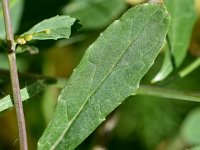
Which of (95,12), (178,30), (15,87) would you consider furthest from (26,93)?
(95,12)

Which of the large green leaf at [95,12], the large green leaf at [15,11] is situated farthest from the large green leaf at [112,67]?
the large green leaf at [95,12]

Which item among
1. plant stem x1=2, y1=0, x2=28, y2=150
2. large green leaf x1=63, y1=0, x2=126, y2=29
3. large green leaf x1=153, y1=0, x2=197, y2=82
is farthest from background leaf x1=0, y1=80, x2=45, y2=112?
large green leaf x1=63, y1=0, x2=126, y2=29

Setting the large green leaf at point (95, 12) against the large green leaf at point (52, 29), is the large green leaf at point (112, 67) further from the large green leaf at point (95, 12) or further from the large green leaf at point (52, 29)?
the large green leaf at point (95, 12)

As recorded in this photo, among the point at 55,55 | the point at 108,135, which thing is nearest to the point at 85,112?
the point at 108,135

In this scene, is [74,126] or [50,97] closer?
[74,126]

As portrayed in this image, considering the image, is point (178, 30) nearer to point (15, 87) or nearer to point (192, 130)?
point (192, 130)

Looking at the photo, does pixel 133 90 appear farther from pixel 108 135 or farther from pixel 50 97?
pixel 50 97

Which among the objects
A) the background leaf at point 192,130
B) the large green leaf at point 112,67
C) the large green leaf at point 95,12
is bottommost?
the background leaf at point 192,130
